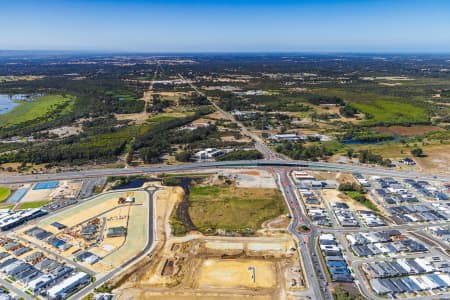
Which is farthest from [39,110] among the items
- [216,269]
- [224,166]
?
[216,269]

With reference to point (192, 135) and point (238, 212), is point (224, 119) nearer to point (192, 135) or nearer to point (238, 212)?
point (192, 135)

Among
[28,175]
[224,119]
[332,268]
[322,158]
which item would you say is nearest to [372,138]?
[322,158]

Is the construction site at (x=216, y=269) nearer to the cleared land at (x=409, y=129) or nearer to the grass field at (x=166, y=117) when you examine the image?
the grass field at (x=166, y=117)

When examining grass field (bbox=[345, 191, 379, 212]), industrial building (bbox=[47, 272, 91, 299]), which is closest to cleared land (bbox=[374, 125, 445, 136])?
grass field (bbox=[345, 191, 379, 212])

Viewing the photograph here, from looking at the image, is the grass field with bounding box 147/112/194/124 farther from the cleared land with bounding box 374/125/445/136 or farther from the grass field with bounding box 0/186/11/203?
the cleared land with bounding box 374/125/445/136

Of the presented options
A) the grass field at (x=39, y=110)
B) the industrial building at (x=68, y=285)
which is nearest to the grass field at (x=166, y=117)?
the grass field at (x=39, y=110)

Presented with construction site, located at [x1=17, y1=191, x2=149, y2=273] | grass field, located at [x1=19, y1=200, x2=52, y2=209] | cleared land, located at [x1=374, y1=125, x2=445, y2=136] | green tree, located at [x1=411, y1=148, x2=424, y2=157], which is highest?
cleared land, located at [x1=374, y1=125, x2=445, y2=136]
